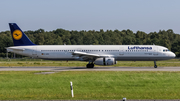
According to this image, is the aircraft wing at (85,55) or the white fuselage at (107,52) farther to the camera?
the white fuselage at (107,52)

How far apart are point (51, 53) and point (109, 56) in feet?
31.3

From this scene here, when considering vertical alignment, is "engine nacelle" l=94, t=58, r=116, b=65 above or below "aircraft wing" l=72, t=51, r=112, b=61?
below

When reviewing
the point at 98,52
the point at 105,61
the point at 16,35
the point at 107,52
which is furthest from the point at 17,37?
the point at 105,61

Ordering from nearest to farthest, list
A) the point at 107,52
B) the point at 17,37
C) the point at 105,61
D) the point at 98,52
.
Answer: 1. the point at 105,61
2. the point at 107,52
3. the point at 98,52
4. the point at 17,37

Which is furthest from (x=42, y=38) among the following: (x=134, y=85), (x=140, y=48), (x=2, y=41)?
(x=134, y=85)

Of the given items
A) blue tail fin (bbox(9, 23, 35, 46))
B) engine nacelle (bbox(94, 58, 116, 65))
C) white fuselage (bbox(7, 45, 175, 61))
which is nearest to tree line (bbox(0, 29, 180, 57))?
white fuselage (bbox(7, 45, 175, 61))

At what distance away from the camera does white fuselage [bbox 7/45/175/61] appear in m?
41.8

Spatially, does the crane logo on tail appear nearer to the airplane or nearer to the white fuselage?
the airplane

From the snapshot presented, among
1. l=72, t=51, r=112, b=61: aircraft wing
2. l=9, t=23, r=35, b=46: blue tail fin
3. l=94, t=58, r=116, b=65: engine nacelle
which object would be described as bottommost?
l=94, t=58, r=116, b=65: engine nacelle

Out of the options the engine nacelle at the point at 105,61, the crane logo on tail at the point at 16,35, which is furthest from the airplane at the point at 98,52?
the engine nacelle at the point at 105,61

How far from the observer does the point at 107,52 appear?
138 ft

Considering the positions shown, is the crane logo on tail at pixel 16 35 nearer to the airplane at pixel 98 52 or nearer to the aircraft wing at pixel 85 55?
the airplane at pixel 98 52

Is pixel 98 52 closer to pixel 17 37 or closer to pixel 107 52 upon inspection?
pixel 107 52

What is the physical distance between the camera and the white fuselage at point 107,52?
4181 cm
